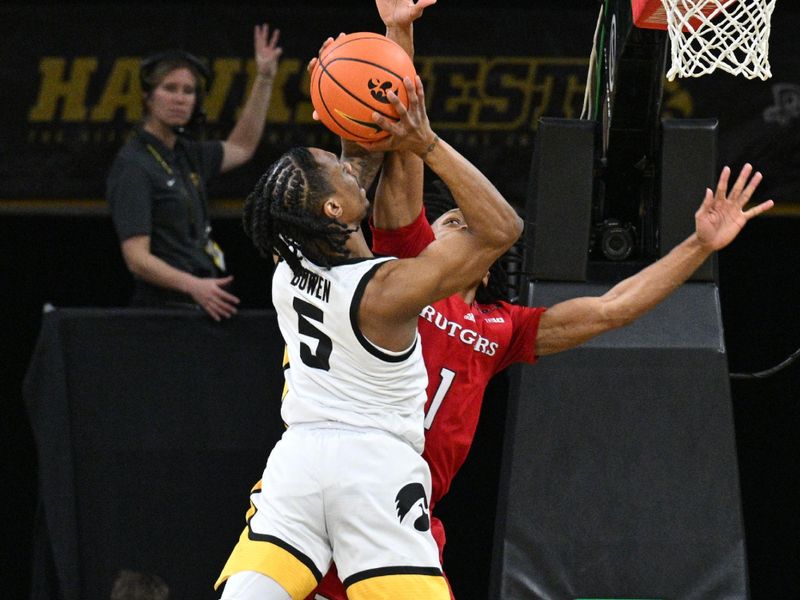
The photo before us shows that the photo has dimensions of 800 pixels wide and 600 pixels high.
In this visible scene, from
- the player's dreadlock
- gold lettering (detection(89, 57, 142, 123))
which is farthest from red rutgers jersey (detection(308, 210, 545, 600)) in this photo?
gold lettering (detection(89, 57, 142, 123))

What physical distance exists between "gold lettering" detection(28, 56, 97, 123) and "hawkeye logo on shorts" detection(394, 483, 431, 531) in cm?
412

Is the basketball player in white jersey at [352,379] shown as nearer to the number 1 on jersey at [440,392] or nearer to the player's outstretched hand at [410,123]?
the player's outstretched hand at [410,123]

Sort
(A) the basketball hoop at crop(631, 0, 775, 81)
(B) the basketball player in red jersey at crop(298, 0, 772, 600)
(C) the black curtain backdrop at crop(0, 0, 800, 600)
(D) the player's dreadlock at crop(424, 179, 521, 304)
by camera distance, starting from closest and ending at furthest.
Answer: (B) the basketball player in red jersey at crop(298, 0, 772, 600), (A) the basketball hoop at crop(631, 0, 775, 81), (D) the player's dreadlock at crop(424, 179, 521, 304), (C) the black curtain backdrop at crop(0, 0, 800, 600)

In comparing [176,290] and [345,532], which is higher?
[176,290]

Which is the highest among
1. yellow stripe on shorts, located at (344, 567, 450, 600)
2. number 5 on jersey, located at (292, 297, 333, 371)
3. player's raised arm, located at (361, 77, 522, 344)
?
player's raised arm, located at (361, 77, 522, 344)

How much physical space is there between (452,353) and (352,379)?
1.75 feet

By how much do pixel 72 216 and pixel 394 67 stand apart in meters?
4.17

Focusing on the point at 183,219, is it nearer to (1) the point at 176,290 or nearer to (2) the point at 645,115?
(1) the point at 176,290

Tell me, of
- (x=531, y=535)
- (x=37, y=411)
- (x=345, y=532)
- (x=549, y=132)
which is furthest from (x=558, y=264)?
(x=37, y=411)

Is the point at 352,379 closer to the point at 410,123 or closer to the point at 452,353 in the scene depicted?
the point at 452,353

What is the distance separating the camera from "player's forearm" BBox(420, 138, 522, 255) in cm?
444

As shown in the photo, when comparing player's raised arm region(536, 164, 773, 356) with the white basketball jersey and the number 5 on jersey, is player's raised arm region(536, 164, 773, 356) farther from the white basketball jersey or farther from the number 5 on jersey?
the number 5 on jersey

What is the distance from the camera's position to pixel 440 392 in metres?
4.97

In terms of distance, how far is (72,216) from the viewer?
8.27 meters
